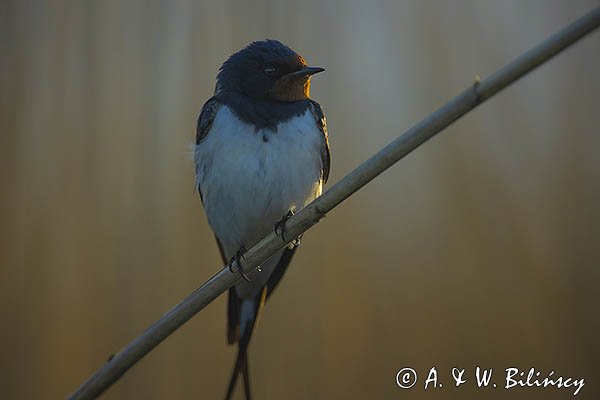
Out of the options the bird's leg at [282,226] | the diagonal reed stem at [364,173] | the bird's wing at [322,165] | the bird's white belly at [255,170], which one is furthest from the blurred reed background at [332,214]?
the diagonal reed stem at [364,173]

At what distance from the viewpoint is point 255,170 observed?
1258 mm

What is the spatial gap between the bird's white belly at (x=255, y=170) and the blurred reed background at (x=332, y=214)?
353mm

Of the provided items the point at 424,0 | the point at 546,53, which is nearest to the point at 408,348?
the point at 424,0

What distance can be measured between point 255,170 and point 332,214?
53 cm

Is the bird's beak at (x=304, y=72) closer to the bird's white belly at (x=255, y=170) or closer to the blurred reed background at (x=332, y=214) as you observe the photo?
the bird's white belly at (x=255, y=170)

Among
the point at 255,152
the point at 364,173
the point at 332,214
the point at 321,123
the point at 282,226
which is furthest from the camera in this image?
the point at 332,214

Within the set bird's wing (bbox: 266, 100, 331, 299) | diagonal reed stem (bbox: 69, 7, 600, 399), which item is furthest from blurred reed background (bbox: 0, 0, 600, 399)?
diagonal reed stem (bbox: 69, 7, 600, 399)

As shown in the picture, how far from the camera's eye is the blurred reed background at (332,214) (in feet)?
5.31

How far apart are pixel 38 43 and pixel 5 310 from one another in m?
0.70

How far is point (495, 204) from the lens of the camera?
1691mm

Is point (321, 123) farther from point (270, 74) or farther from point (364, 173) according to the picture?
point (364, 173)

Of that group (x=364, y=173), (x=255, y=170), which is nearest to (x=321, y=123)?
(x=255, y=170)

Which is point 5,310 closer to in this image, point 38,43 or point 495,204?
point 38,43

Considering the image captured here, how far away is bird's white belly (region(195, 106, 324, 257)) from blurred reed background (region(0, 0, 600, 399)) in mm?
353
